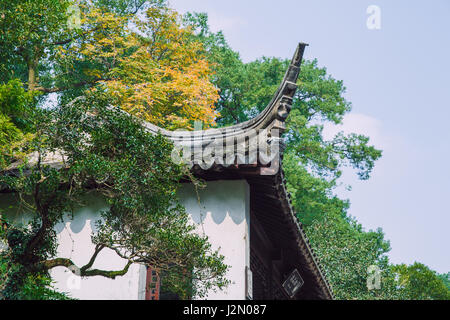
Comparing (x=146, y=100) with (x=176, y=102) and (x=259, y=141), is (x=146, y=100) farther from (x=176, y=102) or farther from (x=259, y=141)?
(x=259, y=141)

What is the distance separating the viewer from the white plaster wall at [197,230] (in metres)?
7.17

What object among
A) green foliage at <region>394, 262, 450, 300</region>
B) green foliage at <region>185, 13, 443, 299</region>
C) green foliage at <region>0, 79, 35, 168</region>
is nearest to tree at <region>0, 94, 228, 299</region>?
green foliage at <region>0, 79, 35, 168</region>

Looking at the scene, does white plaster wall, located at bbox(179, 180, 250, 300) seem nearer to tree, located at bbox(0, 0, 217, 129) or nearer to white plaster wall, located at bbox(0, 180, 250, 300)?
white plaster wall, located at bbox(0, 180, 250, 300)

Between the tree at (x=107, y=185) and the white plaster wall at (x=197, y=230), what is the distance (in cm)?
161

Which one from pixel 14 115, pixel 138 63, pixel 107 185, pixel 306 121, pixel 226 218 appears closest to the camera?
A: pixel 107 185

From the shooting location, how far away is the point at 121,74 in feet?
62.7

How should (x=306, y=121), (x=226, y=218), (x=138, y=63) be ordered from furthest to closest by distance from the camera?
(x=306, y=121) → (x=138, y=63) → (x=226, y=218)

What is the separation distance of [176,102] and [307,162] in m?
8.75

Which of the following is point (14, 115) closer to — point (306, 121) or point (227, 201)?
point (227, 201)

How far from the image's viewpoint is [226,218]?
24.2 feet

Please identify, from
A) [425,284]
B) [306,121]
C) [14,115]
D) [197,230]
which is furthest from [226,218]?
[425,284]

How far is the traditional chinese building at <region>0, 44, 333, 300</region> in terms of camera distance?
265 inches

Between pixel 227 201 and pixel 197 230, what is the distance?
57 cm
